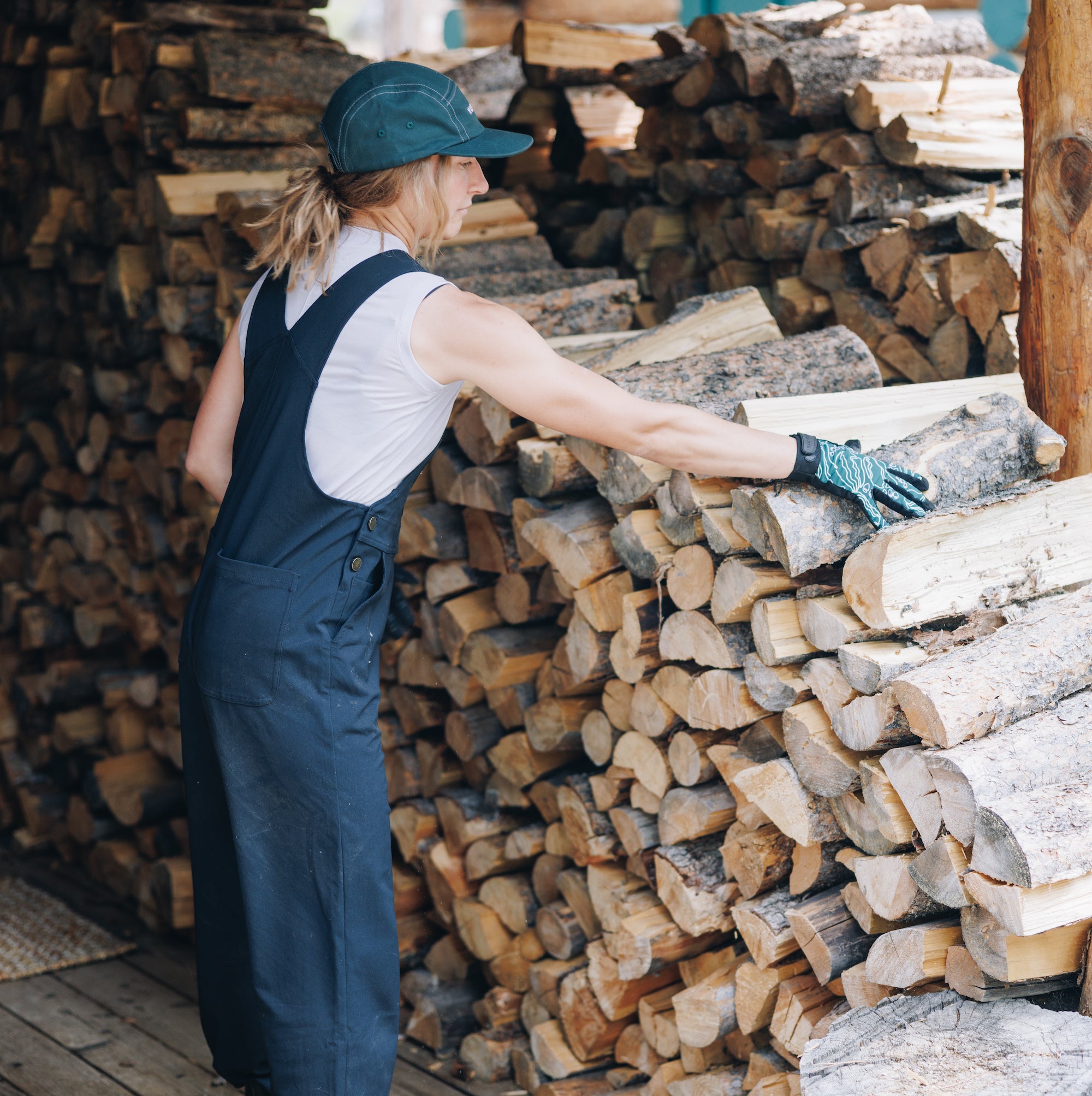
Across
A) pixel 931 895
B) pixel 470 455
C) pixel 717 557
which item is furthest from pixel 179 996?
pixel 931 895

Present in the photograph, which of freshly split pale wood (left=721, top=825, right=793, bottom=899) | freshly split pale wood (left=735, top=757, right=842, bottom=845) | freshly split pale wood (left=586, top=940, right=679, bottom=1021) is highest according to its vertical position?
freshly split pale wood (left=735, top=757, right=842, bottom=845)

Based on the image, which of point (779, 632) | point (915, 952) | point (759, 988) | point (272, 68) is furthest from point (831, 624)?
point (272, 68)

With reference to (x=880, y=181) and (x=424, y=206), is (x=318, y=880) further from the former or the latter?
(x=880, y=181)

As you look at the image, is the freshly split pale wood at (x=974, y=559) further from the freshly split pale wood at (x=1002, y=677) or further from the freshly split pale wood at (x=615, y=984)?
the freshly split pale wood at (x=615, y=984)

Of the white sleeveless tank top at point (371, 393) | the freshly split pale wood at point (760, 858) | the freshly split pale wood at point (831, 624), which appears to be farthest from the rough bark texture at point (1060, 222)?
the white sleeveless tank top at point (371, 393)

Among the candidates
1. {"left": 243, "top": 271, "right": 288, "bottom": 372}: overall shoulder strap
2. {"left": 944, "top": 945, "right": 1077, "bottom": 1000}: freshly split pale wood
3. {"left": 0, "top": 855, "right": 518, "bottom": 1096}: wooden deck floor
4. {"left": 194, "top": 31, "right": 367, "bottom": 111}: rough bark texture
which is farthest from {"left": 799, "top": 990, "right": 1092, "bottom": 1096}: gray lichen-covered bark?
{"left": 194, "top": 31, "right": 367, "bottom": 111}: rough bark texture

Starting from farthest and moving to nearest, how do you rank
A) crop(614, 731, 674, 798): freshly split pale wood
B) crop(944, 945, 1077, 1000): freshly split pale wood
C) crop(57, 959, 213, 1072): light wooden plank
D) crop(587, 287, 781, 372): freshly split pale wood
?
crop(57, 959, 213, 1072): light wooden plank
crop(587, 287, 781, 372): freshly split pale wood
crop(614, 731, 674, 798): freshly split pale wood
crop(944, 945, 1077, 1000): freshly split pale wood

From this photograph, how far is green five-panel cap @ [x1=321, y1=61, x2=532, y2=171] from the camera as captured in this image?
2.21 metres

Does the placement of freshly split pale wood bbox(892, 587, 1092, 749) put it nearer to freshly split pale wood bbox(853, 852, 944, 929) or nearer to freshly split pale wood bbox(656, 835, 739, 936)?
freshly split pale wood bbox(853, 852, 944, 929)

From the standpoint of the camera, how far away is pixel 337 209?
2.28m

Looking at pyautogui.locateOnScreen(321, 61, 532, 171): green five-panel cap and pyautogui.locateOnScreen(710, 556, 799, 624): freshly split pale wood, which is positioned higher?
pyautogui.locateOnScreen(321, 61, 532, 171): green five-panel cap

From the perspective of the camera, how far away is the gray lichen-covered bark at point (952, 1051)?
1850mm

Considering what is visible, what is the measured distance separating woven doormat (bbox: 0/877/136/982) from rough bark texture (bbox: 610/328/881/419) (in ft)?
8.65

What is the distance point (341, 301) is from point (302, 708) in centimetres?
72
